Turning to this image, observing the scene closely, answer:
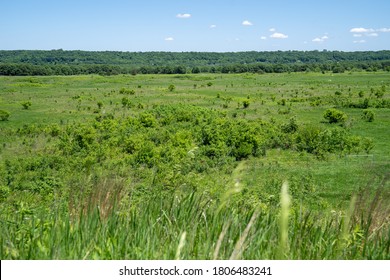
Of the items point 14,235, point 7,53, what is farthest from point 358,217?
point 7,53

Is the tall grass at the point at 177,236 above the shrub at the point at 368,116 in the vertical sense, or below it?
above

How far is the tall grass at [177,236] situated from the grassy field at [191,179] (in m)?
0.01

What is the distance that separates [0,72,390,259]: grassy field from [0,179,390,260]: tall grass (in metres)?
0.01

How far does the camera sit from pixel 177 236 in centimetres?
267

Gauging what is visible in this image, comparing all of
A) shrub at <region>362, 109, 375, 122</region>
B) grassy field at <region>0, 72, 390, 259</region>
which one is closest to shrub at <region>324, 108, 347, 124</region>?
grassy field at <region>0, 72, 390, 259</region>

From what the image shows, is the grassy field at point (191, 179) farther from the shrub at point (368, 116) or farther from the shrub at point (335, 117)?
the shrub at point (335, 117)

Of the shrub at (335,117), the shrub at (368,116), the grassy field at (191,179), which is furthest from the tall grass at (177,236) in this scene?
the shrub at (368,116)

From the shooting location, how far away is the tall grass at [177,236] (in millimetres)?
2449

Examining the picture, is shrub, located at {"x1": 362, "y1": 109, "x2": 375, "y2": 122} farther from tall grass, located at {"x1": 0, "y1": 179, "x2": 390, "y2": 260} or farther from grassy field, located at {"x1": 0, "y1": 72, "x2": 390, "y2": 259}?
tall grass, located at {"x1": 0, "y1": 179, "x2": 390, "y2": 260}

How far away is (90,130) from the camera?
2316cm

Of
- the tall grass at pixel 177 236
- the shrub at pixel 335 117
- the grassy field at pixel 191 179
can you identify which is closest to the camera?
the tall grass at pixel 177 236

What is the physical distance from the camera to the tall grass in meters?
2.45

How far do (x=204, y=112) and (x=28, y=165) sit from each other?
→ 15.9 metres

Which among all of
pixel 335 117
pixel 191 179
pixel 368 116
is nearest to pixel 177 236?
pixel 191 179
